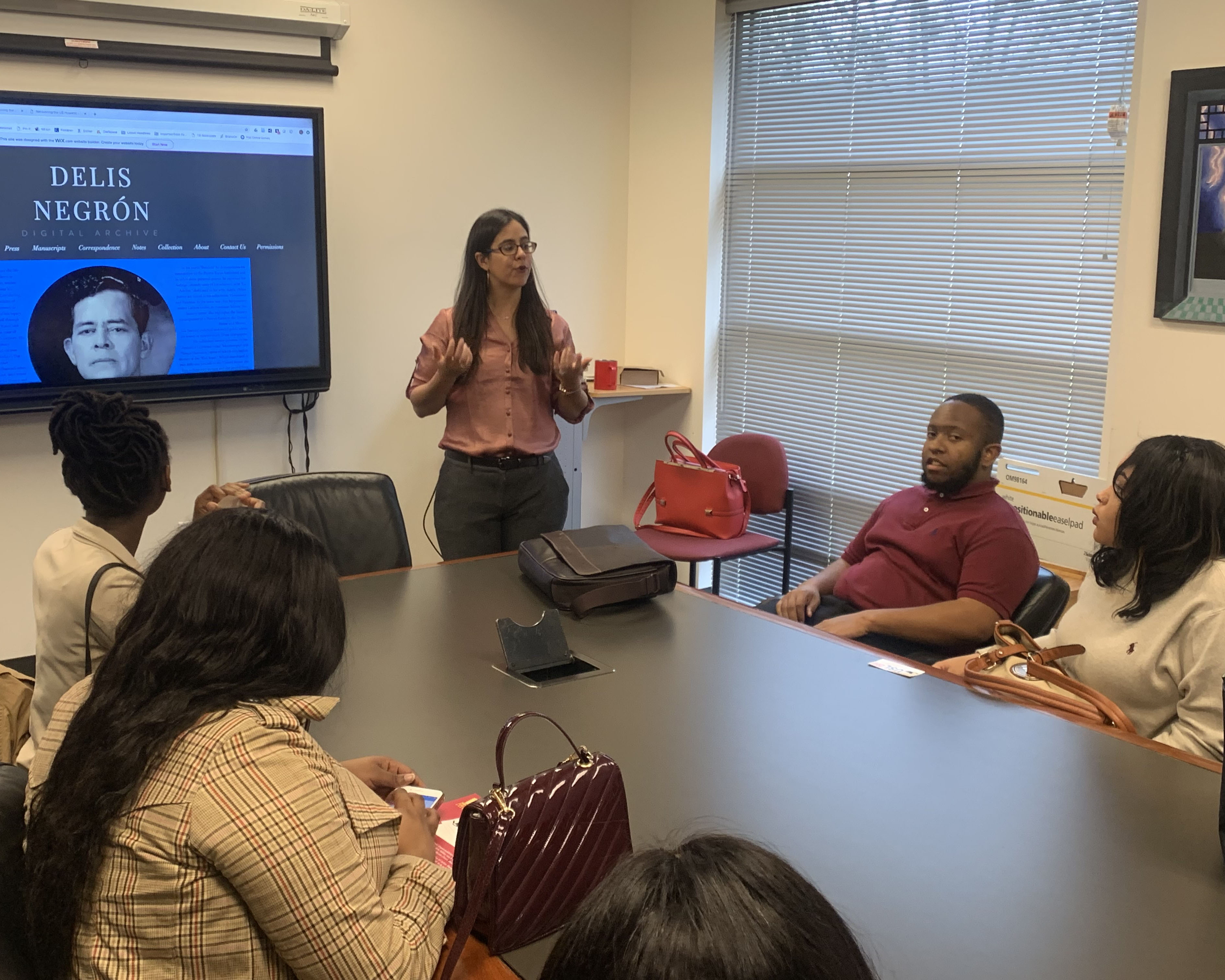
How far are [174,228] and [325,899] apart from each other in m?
3.00

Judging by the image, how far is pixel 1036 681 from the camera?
206 centimetres

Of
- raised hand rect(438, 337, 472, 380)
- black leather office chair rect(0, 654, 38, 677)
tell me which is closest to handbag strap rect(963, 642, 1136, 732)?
raised hand rect(438, 337, 472, 380)

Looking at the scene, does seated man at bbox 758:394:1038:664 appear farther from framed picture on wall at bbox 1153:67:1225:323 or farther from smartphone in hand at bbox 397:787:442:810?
smartphone in hand at bbox 397:787:442:810

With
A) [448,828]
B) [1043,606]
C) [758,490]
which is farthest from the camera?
[758,490]

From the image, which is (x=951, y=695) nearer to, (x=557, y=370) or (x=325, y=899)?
(x=325, y=899)

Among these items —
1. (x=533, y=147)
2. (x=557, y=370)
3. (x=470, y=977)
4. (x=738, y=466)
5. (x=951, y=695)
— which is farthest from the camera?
(x=533, y=147)

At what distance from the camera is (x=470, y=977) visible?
1.30 meters

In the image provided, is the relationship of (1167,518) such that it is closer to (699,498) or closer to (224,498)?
(224,498)

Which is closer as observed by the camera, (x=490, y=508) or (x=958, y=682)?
(x=958, y=682)

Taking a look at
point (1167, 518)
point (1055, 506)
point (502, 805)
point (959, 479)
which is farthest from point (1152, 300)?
point (502, 805)

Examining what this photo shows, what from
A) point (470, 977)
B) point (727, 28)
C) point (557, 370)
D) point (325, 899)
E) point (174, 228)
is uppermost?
point (727, 28)

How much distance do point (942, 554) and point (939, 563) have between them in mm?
27

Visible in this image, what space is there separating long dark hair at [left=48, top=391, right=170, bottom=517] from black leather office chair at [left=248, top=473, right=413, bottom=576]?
744 millimetres

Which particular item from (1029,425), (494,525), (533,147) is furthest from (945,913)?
(533,147)
